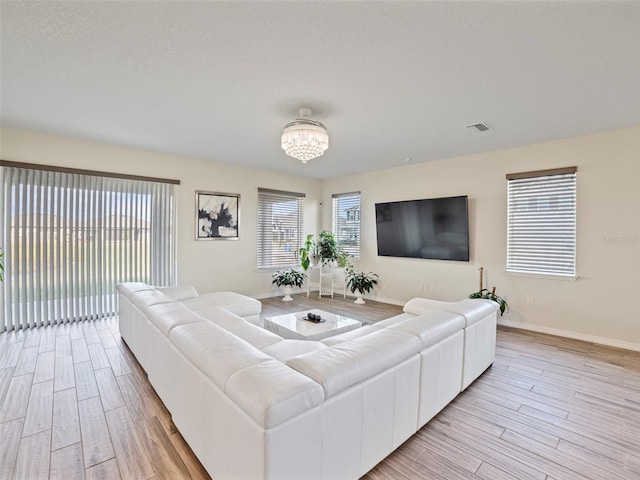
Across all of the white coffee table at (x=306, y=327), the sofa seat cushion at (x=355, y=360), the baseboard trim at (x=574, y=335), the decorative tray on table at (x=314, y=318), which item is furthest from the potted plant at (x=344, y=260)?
the sofa seat cushion at (x=355, y=360)

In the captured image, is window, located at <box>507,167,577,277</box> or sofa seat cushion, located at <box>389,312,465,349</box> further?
window, located at <box>507,167,577,277</box>

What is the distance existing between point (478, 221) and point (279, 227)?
12.5 ft

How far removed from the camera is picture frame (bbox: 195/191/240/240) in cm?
536

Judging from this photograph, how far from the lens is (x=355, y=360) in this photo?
4.91 ft

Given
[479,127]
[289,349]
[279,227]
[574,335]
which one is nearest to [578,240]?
[574,335]

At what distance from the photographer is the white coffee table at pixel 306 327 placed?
3094 mm

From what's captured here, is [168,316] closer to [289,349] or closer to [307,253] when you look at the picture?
[289,349]

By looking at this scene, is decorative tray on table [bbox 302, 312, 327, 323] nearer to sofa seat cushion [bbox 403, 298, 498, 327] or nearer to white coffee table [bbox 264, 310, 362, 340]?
white coffee table [bbox 264, 310, 362, 340]

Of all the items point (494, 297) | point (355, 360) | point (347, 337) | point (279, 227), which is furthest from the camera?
point (279, 227)

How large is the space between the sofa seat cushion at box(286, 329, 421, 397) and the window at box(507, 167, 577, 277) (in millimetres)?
3371

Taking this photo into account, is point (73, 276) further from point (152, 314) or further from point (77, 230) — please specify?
point (152, 314)

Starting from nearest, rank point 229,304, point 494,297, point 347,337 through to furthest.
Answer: point 347,337 < point 229,304 < point 494,297

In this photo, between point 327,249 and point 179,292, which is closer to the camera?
point 179,292

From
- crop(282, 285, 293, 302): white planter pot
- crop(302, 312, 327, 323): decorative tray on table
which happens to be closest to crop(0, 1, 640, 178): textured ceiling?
crop(302, 312, 327, 323): decorative tray on table
